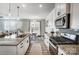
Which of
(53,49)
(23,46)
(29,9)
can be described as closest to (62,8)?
(29,9)

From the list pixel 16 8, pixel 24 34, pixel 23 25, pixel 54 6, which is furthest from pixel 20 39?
pixel 54 6

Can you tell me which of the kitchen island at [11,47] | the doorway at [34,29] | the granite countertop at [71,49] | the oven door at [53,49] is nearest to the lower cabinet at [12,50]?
the kitchen island at [11,47]

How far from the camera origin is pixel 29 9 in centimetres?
192

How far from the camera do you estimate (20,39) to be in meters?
1.93

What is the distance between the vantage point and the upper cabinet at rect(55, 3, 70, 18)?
1.88 metres

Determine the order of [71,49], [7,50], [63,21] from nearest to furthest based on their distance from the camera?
[71,49] < [7,50] < [63,21]

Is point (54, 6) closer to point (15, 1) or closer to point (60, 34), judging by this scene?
point (60, 34)

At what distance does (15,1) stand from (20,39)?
63 cm

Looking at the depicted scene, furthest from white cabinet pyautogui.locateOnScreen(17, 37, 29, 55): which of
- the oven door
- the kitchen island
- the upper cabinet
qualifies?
the upper cabinet

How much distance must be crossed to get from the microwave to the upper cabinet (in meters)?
0.07

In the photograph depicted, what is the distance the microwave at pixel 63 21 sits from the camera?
1.92m

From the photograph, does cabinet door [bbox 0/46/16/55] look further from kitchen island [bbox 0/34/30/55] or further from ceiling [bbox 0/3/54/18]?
ceiling [bbox 0/3/54/18]

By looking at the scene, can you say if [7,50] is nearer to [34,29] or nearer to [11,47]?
[11,47]

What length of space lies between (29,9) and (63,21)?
623 millimetres
